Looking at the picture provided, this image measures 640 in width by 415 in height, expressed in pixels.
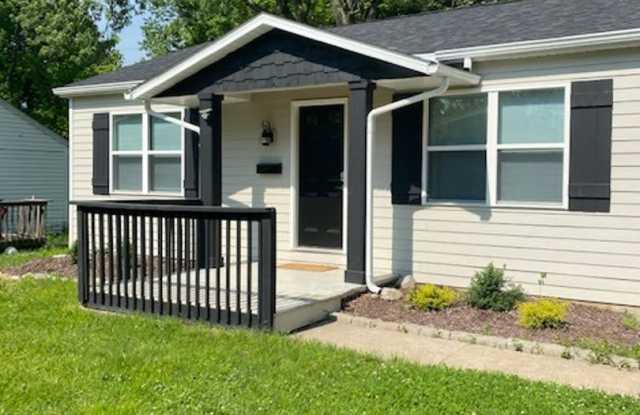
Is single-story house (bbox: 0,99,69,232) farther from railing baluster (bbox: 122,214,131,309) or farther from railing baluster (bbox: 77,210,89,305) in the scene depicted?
railing baluster (bbox: 122,214,131,309)

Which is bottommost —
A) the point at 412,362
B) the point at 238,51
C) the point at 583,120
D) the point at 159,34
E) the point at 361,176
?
the point at 412,362

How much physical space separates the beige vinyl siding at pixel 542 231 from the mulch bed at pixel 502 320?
1.33 feet

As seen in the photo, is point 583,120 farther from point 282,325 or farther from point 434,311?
point 282,325

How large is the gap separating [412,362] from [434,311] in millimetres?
1527

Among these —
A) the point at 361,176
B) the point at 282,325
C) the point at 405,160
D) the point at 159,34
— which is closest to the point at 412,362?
the point at 282,325

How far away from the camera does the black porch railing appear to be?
5.27m

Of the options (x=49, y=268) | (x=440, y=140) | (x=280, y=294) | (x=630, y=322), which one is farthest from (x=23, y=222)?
(x=630, y=322)

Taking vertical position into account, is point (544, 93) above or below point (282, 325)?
above

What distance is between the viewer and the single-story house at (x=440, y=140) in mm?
6133

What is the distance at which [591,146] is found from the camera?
613 centimetres

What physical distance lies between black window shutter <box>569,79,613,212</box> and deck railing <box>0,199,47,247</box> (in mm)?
9620

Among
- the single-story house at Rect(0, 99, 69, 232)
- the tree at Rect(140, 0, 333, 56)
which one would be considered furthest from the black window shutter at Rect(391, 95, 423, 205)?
the tree at Rect(140, 0, 333, 56)

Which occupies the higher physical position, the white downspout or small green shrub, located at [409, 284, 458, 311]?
the white downspout

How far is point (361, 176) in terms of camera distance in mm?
6711
